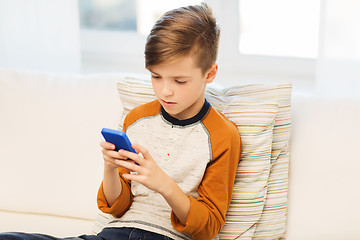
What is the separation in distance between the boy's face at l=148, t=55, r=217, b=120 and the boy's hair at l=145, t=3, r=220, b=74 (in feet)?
0.05

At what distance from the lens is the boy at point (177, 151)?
4.31 feet

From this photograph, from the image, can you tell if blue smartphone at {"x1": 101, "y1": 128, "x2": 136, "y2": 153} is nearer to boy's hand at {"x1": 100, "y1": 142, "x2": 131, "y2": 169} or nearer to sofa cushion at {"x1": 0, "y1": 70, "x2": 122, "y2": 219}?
boy's hand at {"x1": 100, "y1": 142, "x2": 131, "y2": 169}

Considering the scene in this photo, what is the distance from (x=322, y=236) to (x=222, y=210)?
1.31 ft

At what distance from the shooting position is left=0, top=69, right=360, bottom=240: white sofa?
5.33 ft

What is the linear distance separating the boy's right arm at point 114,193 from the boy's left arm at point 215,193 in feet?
0.60

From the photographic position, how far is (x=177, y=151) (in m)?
1.47

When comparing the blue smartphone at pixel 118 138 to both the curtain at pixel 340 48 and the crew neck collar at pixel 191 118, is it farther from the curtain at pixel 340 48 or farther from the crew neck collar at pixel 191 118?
→ the curtain at pixel 340 48

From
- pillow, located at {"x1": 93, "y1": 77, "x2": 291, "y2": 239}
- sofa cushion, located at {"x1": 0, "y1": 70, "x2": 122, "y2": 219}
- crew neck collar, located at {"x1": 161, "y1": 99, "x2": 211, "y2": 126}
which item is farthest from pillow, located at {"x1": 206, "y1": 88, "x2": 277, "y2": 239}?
sofa cushion, located at {"x1": 0, "y1": 70, "x2": 122, "y2": 219}

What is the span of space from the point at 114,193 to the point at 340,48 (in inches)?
38.9

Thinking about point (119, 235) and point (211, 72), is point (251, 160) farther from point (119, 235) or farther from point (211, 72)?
point (119, 235)

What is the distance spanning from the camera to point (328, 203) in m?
1.61

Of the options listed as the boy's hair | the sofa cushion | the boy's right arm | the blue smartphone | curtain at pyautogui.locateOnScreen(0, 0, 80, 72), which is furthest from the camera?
curtain at pyautogui.locateOnScreen(0, 0, 80, 72)

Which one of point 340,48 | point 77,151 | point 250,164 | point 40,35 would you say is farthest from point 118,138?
point 40,35

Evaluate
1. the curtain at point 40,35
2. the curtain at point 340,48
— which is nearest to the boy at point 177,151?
the curtain at point 340,48
